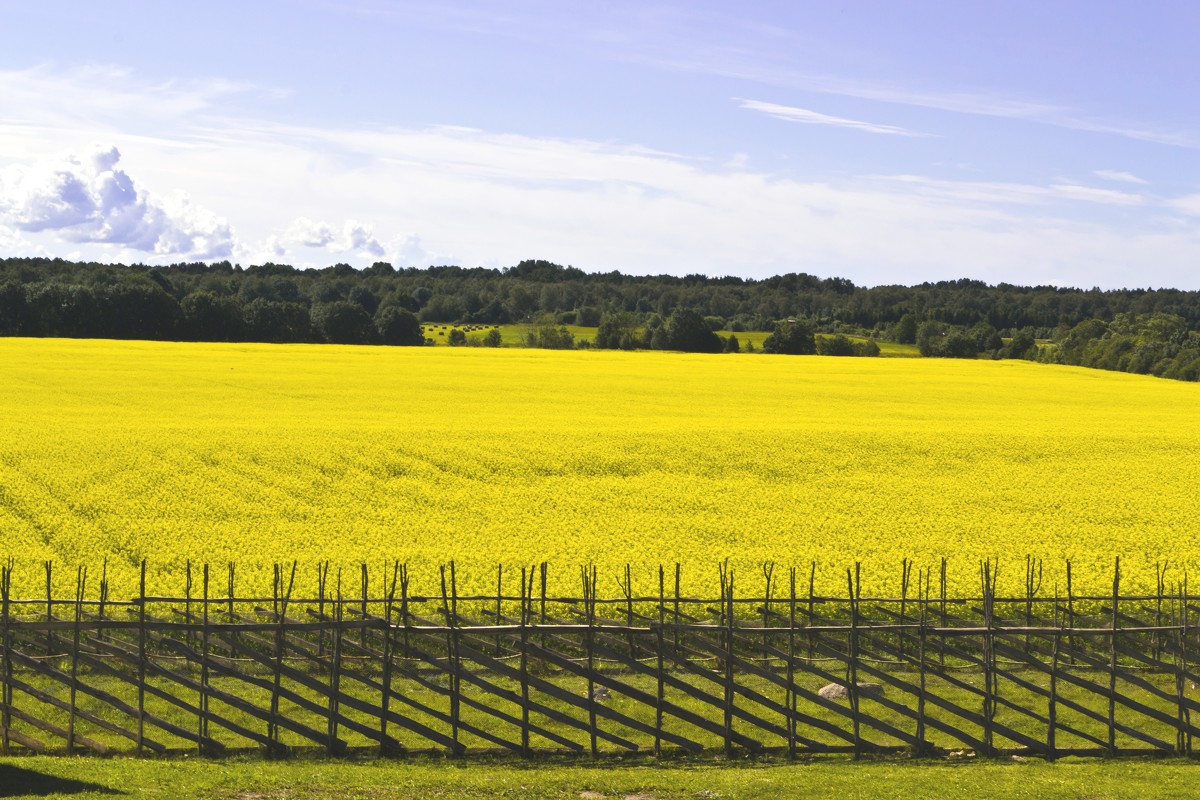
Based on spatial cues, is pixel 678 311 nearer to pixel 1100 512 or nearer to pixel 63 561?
pixel 1100 512

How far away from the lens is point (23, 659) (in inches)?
732

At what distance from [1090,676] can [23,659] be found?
19.1m

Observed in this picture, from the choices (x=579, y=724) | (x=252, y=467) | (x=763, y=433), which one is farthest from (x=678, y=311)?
(x=579, y=724)

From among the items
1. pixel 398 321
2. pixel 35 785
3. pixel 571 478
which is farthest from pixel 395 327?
pixel 35 785

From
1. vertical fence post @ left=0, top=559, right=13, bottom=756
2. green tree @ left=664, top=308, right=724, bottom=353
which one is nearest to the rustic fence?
vertical fence post @ left=0, top=559, right=13, bottom=756

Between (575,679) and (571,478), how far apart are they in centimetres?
1712

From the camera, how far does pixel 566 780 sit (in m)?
16.7

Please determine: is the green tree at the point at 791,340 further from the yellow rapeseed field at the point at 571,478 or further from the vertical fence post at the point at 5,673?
the vertical fence post at the point at 5,673

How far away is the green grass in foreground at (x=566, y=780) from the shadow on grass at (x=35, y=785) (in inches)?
0.5

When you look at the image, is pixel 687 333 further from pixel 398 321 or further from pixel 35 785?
pixel 35 785

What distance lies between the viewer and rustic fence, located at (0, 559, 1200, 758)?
1866 centimetres

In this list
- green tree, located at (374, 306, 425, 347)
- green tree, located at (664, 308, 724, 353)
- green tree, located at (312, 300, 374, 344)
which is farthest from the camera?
green tree, located at (664, 308, 724, 353)

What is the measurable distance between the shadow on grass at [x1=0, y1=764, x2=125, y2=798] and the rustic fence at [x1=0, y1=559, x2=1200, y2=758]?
307 centimetres

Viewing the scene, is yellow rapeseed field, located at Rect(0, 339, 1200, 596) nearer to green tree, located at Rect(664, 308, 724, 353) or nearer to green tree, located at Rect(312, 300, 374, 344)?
green tree, located at Rect(312, 300, 374, 344)
